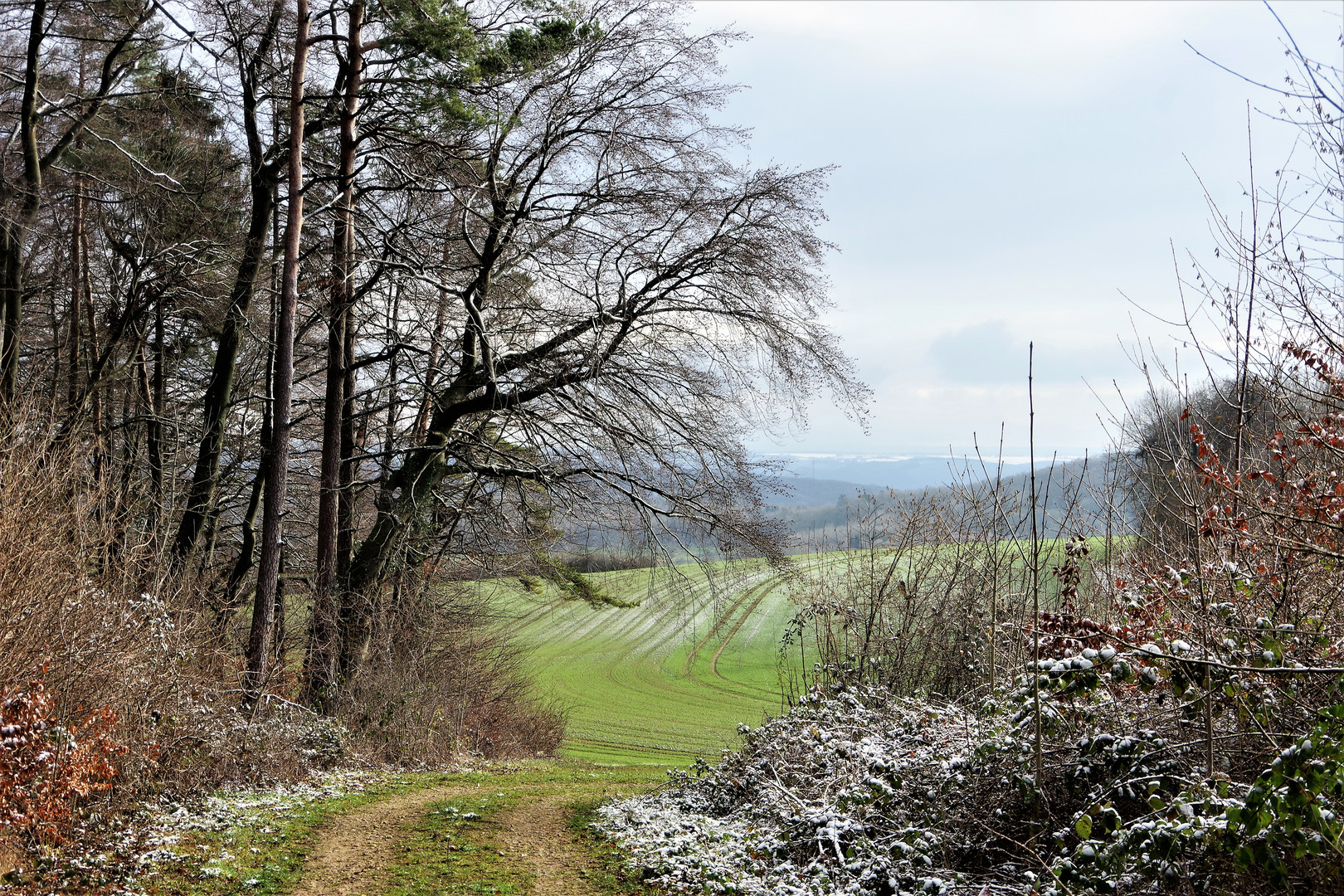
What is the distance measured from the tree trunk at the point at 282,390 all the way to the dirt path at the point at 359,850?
4.45 m

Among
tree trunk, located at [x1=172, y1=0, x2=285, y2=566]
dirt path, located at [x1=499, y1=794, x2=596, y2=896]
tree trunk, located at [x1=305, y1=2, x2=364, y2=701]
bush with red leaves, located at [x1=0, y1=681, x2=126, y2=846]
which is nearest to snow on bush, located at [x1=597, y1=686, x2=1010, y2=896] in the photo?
dirt path, located at [x1=499, y1=794, x2=596, y2=896]

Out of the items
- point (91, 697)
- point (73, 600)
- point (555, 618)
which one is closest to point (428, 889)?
point (91, 697)

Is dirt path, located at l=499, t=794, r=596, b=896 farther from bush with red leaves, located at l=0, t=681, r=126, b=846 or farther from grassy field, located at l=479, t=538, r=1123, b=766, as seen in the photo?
grassy field, located at l=479, t=538, r=1123, b=766

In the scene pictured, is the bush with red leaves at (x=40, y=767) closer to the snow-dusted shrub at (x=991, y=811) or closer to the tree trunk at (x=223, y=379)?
the snow-dusted shrub at (x=991, y=811)

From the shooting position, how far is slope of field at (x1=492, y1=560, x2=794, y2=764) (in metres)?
15.7

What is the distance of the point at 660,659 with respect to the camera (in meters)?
51.7

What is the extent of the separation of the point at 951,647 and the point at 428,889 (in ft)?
19.9

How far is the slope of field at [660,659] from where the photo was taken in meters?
15.7

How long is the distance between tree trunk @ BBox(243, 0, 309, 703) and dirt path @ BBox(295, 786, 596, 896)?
14.6 feet

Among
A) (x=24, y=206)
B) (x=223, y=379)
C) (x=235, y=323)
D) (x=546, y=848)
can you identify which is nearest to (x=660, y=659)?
(x=223, y=379)

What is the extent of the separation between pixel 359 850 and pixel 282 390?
26.0 feet

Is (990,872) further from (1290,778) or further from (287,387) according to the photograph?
(287,387)

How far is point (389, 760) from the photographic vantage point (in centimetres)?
1357

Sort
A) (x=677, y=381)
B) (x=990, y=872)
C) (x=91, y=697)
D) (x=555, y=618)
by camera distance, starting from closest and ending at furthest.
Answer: (x=990, y=872), (x=91, y=697), (x=677, y=381), (x=555, y=618)
